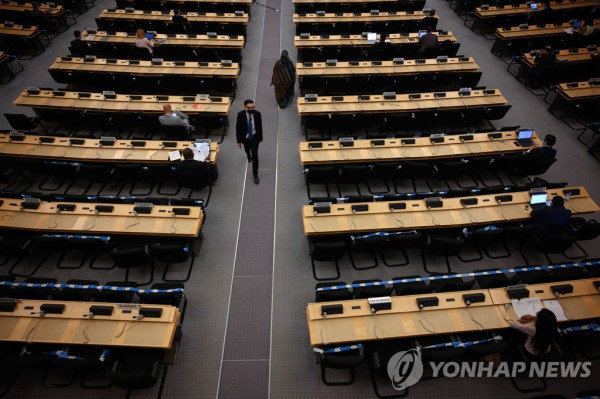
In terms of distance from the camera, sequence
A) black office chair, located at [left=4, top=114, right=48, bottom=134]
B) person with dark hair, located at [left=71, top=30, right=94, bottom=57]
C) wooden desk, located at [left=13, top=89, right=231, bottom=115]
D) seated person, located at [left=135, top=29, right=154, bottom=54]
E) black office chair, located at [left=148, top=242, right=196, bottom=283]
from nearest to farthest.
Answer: black office chair, located at [left=148, top=242, right=196, bottom=283]
black office chair, located at [left=4, top=114, right=48, bottom=134]
wooden desk, located at [left=13, top=89, right=231, bottom=115]
seated person, located at [left=135, top=29, right=154, bottom=54]
person with dark hair, located at [left=71, top=30, right=94, bottom=57]

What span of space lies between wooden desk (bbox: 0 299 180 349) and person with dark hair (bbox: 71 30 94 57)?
8.63m

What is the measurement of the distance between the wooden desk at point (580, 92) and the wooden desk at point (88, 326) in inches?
432

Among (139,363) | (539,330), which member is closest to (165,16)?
(139,363)

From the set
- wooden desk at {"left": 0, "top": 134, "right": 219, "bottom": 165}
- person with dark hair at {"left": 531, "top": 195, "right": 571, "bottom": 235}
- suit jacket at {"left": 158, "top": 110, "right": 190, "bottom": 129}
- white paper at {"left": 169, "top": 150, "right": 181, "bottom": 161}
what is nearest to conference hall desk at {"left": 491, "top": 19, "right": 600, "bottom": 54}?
person with dark hair at {"left": 531, "top": 195, "right": 571, "bottom": 235}

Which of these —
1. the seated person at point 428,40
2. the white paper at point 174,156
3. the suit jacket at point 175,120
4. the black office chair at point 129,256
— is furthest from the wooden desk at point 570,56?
the black office chair at point 129,256

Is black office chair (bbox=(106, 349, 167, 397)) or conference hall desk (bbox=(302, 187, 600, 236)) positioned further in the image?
conference hall desk (bbox=(302, 187, 600, 236))

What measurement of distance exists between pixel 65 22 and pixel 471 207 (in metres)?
16.0

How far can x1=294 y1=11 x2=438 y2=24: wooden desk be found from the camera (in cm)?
1170

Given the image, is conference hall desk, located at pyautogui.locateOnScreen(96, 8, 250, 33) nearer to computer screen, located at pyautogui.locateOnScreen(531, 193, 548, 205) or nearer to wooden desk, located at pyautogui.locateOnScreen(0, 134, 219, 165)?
wooden desk, located at pyautogui.locateOnScreen(0, 134, 219, 165)

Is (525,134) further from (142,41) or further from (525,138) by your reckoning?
(142,41)

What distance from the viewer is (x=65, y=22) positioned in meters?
12.9

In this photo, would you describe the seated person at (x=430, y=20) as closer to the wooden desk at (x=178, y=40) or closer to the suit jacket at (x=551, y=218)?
the wooden desk at (x=178, y=40)

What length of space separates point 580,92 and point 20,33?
17467mm

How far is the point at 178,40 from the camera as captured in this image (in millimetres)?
10625
